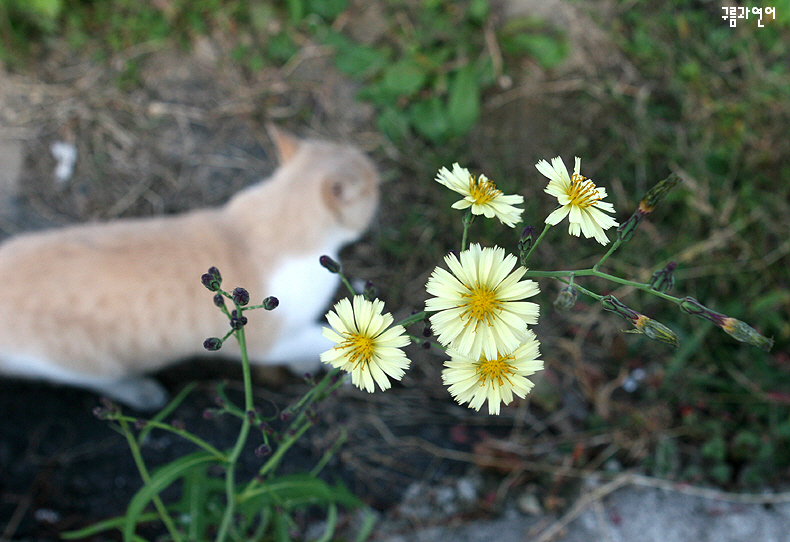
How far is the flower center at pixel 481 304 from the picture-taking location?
750 mm

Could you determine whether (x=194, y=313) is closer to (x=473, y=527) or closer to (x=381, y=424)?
(x=381, y=424)

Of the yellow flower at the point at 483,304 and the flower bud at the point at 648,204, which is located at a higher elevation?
the flower bud at the point at 648,204

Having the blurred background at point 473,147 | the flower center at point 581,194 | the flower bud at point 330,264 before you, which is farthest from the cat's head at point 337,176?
the flower center at point 581,194

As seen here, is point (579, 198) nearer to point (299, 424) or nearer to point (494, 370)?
point (494, 370)

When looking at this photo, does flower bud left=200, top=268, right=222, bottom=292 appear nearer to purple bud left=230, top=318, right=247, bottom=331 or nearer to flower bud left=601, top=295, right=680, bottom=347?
purple bud left=230, top=318, right=247, bottom=331

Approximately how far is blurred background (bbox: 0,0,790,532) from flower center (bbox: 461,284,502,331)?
1.36 m

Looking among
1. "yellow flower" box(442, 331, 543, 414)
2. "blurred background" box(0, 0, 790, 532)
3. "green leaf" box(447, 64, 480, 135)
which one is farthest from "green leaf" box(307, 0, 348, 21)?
"yellow flower" box(442, 331, 543, 414)

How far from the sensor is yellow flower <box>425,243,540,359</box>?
0.73 metres

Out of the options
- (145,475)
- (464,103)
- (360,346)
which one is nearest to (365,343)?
(360,346)

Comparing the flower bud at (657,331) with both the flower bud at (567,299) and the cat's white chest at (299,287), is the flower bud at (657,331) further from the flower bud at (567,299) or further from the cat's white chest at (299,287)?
the cat's white chest at (299,287)

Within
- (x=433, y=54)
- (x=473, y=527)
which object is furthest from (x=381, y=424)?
(x=433, y=54)

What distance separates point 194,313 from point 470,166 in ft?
4.55

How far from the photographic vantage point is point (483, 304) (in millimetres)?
749

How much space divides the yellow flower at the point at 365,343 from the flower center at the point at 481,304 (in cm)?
10
